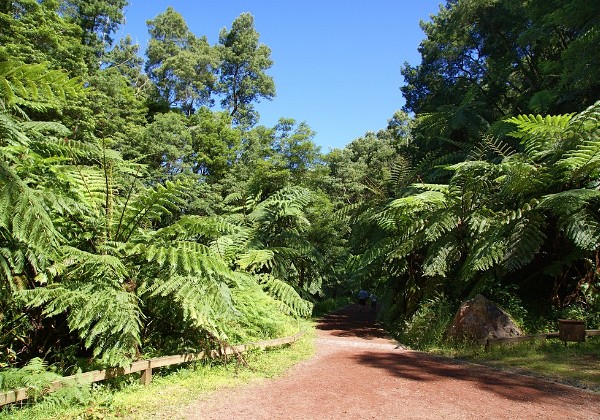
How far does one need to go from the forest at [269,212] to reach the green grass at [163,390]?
41 centimetres

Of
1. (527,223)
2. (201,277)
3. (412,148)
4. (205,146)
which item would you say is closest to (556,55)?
(412,148)

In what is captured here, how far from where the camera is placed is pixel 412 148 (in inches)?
833

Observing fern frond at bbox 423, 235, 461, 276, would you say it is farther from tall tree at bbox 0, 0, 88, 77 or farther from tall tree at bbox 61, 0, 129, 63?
tall tree at bbox 61, 0, 129, 63

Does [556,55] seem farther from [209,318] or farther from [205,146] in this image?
[209,318]

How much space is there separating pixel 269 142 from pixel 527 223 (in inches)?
628

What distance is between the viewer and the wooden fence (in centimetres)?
381

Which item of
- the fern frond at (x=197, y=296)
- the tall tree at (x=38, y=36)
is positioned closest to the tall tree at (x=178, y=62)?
the tall tree at (x=38, y=36)

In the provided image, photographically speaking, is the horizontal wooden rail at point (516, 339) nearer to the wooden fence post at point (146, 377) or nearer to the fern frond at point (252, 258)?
the fern frond at point (252, 258)

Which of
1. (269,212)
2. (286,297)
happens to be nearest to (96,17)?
(269,212)

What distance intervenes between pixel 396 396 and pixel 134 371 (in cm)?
307

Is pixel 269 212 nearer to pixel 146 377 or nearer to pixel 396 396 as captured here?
pixel 146 377

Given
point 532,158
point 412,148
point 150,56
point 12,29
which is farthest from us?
point 150,56

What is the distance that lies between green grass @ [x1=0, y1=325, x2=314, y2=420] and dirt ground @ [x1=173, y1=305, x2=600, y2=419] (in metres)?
0.23

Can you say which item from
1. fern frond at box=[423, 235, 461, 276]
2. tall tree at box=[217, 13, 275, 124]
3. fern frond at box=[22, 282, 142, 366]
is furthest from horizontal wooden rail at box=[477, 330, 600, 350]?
tall tree at box=[217, 13, 275, 124]
